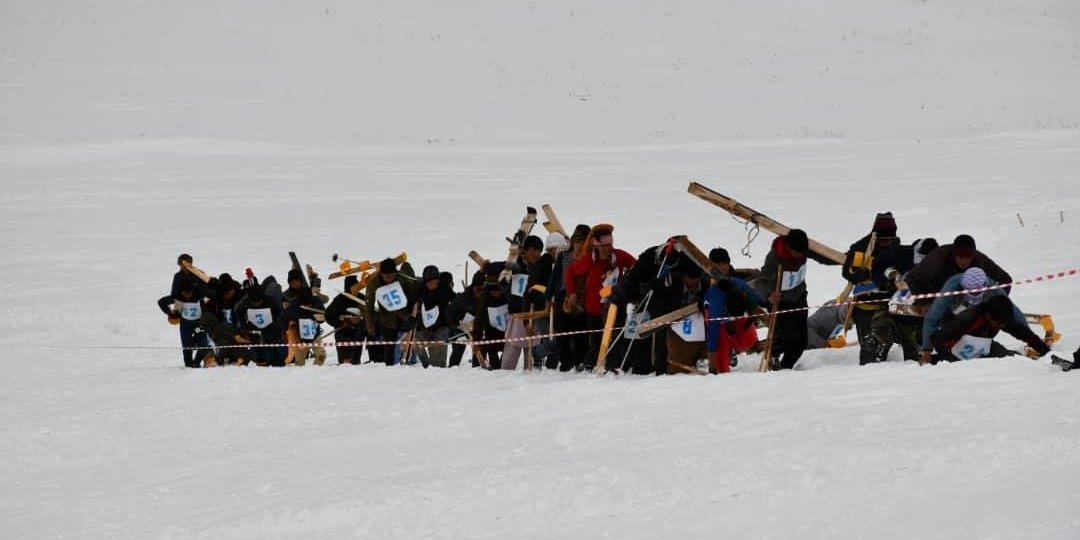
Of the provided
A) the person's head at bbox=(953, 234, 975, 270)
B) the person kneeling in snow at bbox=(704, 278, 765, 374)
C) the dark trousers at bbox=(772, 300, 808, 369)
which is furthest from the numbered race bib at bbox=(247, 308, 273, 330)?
the person's head at bbox=(953, 234, 975, 270)

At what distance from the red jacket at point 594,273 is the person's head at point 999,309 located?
3.45 m

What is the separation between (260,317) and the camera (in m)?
16.1

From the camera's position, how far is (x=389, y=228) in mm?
25703

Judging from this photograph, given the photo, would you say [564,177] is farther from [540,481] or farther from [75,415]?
[540,481]

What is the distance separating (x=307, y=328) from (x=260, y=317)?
651mm

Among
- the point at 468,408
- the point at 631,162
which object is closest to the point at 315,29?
the point at 631,162

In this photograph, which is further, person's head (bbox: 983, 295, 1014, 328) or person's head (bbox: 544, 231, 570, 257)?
person's head (bbox: 544, 231, 570, 257)

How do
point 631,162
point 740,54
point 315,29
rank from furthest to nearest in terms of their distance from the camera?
point 315,29 < point 740,54 < point 631,162

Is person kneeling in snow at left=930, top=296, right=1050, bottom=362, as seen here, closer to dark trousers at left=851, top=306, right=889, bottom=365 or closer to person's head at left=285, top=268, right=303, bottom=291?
dark trousers at left=851, top=306, right=889, bottom=365

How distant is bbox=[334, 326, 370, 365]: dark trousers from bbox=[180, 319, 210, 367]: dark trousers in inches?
76.5

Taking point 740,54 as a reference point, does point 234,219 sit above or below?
below

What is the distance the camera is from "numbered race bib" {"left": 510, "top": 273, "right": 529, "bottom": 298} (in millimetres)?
13273

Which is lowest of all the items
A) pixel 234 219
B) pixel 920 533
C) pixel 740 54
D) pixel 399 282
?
pixel 920 533

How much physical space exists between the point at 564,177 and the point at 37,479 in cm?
2214
